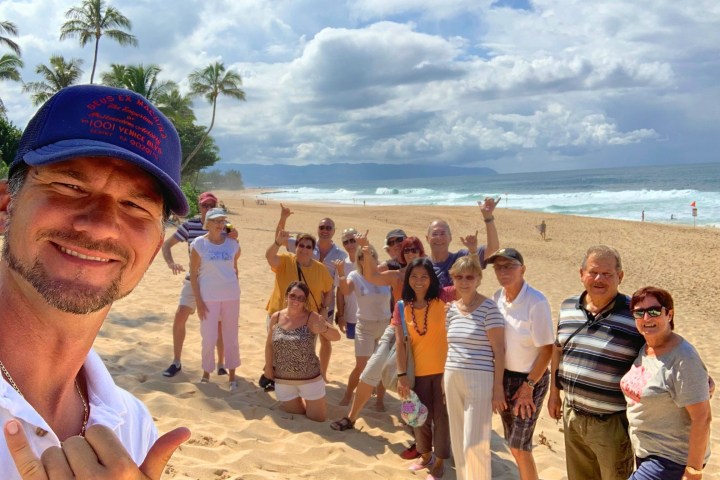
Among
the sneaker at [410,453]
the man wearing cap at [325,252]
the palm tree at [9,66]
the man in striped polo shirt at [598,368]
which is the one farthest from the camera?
the palm tree at [9,66]

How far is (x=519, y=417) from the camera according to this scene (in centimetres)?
385

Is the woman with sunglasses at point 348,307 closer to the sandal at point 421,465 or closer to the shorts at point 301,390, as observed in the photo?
the shorts at point 301,390

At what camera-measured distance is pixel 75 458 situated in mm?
835

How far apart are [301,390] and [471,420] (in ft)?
6.40

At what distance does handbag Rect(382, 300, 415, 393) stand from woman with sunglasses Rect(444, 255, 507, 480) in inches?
20.8

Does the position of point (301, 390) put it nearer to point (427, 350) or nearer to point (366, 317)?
point (366, 317)

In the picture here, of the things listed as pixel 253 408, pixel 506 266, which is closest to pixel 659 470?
pixel 506 266

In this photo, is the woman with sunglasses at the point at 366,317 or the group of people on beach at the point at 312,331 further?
the woman with sunglasses at the point at 366,317

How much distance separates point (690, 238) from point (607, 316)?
24.3 m

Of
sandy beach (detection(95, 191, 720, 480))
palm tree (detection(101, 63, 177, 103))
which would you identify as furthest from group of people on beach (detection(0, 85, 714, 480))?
palm tree (detection(101, 63, 177, 103))

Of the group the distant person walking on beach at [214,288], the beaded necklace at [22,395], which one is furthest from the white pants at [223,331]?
the beaded necklace at [22,395]

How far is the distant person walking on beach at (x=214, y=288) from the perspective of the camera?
18.6 feet

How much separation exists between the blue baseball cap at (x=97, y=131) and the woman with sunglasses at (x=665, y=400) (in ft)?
9.15

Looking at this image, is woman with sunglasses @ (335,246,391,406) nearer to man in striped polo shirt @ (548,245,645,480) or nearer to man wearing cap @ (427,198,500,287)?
man wearing cap @ (427,198,500,287)
